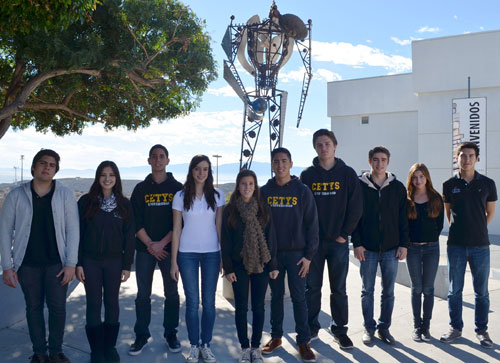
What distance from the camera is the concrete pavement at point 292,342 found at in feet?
13.0

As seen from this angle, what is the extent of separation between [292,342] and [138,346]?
1.51 metres

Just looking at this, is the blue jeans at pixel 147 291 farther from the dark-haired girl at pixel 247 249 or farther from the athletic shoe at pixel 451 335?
the athletic shoe at pixel 451 335

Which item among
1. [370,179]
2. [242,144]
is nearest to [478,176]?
[370,179]

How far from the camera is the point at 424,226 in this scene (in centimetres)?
427

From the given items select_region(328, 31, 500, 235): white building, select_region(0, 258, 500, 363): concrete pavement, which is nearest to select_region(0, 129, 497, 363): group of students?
select_region(0, 258, 500, 363): concrete pavement

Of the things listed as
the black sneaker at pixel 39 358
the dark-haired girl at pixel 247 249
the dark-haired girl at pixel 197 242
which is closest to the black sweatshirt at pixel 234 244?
the dark-haired girl at pixel 247 249

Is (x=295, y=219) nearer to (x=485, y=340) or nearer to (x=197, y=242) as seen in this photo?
(x=197, y=242)

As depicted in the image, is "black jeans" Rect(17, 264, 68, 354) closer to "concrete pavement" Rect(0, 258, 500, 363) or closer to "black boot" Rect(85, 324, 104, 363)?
"black boot" Rect(85, 324, 104, 363)

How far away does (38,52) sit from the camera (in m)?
7.10

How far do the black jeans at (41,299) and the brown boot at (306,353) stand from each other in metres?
2.13

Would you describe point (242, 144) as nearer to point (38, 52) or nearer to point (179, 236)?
point (38, 52)

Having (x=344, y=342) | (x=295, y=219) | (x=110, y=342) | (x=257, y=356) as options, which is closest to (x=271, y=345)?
(x=257, y=356)

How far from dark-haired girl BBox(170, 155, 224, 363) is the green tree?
4358 mm

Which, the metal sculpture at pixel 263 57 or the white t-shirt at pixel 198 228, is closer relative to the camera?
the white t-shirt at pixel 198 228
